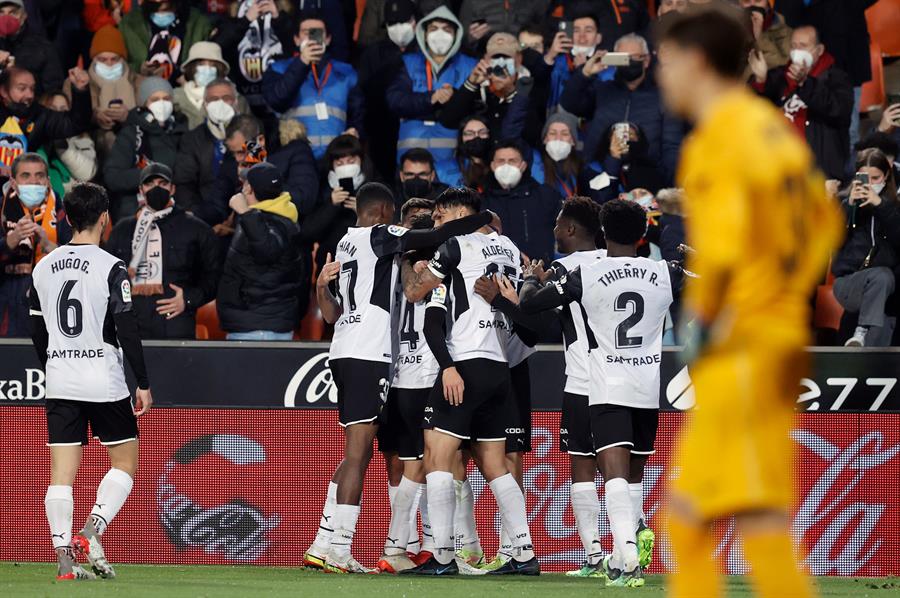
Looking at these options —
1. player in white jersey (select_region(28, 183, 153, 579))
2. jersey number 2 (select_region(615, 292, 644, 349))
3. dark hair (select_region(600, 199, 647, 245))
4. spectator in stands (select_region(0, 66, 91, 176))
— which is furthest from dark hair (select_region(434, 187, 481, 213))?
spectator in stands (select_region(0, 66, 91, 176))

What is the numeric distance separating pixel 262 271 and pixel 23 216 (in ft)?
7.26

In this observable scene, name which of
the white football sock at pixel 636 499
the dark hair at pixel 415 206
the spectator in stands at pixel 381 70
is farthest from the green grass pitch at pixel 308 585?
the spectator in stands at pixel 381 70

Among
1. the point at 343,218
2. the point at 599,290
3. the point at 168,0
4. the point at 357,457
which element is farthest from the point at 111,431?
the point at 168,0

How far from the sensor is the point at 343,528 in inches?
371

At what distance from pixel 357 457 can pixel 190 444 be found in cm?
165

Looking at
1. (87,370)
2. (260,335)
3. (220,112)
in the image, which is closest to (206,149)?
(220,112)

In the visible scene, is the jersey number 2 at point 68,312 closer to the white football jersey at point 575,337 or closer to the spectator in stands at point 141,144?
the white football jersey at point 575,337

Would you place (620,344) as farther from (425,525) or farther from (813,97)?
(813,97)

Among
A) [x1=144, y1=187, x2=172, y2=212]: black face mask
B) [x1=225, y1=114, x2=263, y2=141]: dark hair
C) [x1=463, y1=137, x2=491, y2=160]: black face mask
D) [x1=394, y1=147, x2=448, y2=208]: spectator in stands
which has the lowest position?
[x1=144, y1=187, x2=172, y2=212]: black face mask

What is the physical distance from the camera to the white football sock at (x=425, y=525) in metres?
9.76

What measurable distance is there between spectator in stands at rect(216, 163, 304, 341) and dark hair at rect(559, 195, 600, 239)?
3.01 metres

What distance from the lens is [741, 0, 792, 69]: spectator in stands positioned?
1358cm

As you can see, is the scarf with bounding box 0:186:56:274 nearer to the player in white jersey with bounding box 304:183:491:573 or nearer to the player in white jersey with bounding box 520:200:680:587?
the player in white jersey with bounding box 304:183:491:573

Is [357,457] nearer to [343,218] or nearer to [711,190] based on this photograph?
[343,218]
